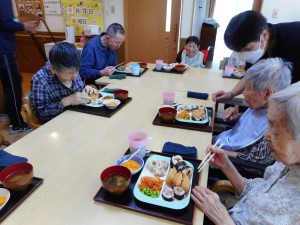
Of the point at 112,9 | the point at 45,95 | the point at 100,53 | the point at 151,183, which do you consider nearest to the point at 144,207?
the point at 151,183

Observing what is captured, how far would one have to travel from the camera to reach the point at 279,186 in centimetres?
85

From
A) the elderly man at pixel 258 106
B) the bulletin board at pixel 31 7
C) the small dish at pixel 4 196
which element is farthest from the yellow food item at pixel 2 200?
the bulletin board at pixel 31 7

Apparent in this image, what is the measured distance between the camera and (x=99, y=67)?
8.68 feet

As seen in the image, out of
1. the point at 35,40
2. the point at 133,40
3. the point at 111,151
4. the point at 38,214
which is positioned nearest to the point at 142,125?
the point at 111,151

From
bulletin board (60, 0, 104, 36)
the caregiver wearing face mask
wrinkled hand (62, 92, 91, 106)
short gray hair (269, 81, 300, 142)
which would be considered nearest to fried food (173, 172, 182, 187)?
short gray hair (269, 81, 300, 142)

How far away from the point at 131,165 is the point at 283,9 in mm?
3477

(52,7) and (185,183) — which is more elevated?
(52,7)

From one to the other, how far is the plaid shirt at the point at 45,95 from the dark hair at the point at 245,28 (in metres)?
1.24

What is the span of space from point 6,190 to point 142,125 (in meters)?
0.78

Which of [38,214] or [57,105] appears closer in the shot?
[38,214]

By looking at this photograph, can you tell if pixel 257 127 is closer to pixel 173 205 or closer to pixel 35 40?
pixel 173 205

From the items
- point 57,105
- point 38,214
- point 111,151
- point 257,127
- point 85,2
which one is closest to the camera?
point 38,214

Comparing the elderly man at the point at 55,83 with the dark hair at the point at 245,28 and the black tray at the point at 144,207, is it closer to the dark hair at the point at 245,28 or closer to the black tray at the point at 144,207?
the black tray at the point at 144,207

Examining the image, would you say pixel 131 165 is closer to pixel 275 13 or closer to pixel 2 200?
pixel 2 200
